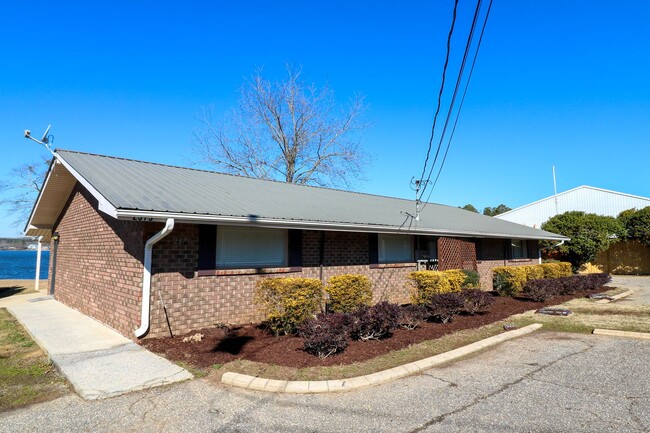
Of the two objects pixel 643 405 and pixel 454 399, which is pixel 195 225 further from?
pixel 643 405

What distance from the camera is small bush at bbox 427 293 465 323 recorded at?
8911 mm

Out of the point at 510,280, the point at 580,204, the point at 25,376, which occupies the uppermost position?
the point at 580,204

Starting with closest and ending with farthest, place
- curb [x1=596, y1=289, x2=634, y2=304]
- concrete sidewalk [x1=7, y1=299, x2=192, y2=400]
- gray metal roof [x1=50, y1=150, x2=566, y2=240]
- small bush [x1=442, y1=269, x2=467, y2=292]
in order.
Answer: concrete sidewalk [x1=7, y1=299, x2=192, y2=400] → gray metal roof [x1=50, y1=150, x2=566, y2=240] → small bush [x1=442, y1=269, x2=467, y2=292] → curb [x1=596, y1=289, x2=634, y2=304]

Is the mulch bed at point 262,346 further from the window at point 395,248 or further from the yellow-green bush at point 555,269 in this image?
the yellow-green bush at point 555,269

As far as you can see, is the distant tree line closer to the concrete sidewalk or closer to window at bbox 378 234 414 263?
window at bbox 378 234 414 263

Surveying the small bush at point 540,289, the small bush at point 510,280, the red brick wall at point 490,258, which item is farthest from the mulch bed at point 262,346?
the red brick wall at point 490,258

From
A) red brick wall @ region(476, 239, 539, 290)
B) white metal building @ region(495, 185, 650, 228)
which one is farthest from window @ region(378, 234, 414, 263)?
white metal building @ region(495, 185, 650, 228)

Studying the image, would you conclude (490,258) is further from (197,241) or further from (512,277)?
(197,241)

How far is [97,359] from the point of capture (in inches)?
244

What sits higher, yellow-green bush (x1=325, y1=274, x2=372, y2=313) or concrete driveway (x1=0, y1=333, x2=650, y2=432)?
yellow-green bush (x1=325, y1=274, x2=372, y2=313)

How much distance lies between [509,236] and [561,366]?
37.9 feet

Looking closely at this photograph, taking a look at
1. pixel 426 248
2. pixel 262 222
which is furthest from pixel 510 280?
pixel 262 222

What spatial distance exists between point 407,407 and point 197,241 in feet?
17.1

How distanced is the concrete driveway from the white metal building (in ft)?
108
